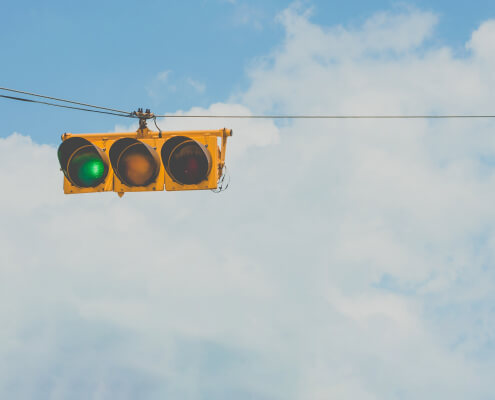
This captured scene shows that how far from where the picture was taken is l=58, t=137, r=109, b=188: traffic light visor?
6562 mm

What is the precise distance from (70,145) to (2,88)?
952 millimetres

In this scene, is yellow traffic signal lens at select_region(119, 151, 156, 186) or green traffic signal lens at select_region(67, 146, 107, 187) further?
green traffic signal lens at select_region(67, 146, 107, 187)

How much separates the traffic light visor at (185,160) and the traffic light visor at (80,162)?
2.15 ft

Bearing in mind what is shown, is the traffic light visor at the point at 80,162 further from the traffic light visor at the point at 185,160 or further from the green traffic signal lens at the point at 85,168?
the traffic light visor at the point at 185,160

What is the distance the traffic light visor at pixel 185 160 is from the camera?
253 inches

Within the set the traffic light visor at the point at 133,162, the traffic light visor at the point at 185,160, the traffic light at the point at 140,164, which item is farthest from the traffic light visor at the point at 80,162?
the traffic light visor at the point at 185,160

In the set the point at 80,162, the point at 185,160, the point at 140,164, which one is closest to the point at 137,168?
the point at 140,164

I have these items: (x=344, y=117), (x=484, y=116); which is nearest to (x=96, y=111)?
(x=344, y=117)

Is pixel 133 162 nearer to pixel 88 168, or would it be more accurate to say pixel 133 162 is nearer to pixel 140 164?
pixel 140 164

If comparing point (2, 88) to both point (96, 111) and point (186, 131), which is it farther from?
point (186, 131)

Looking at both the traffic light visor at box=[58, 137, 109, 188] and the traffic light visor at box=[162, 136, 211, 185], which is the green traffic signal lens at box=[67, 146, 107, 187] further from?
the traffic light visor at box=[162, 136, 211, 185]

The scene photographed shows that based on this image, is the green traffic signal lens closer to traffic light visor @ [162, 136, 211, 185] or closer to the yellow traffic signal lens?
the yellow traffic signal lens

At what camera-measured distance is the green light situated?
6555 mm

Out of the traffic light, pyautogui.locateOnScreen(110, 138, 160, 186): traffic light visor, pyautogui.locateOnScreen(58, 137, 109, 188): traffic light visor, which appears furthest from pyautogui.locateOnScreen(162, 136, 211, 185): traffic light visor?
pyautogui.locateOnScreen(58, 137, 109, 188): traffic light visor
